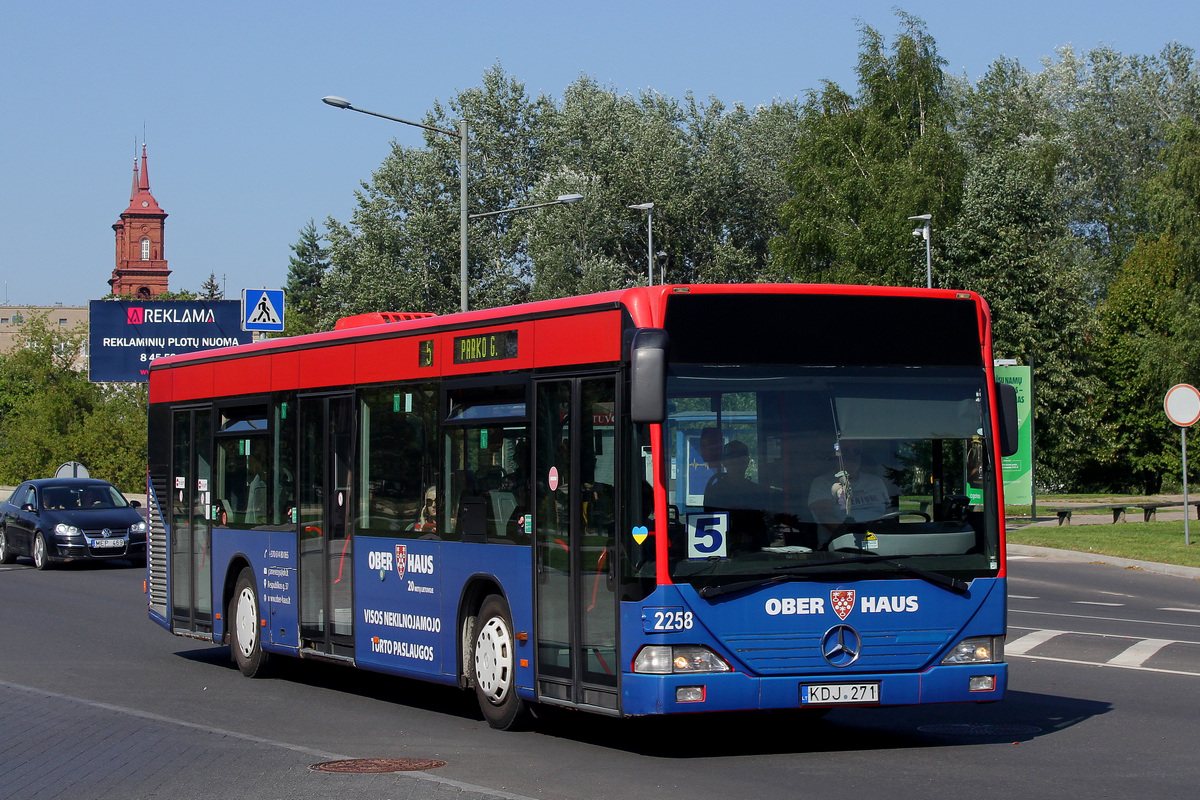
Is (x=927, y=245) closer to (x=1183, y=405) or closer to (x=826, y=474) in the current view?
(x=1183, y=405)

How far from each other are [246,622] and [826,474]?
6.93 m

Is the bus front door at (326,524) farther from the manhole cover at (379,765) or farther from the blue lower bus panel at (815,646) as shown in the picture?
the blue lower bus panel at (815,646)

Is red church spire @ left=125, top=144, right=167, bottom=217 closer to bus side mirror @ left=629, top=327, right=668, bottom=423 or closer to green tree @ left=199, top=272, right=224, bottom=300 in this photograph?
green tree @ left=199, top=272, right=224, bottom=300

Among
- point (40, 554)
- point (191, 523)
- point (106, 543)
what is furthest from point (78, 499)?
point (191, 523)

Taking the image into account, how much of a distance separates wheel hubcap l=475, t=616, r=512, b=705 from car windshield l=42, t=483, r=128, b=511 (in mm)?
20128

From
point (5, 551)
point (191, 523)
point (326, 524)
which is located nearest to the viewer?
point (326, 524)

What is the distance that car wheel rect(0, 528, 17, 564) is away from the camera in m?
29.8

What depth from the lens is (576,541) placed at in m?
9.15

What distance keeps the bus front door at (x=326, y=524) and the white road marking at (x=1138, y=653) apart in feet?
22.1

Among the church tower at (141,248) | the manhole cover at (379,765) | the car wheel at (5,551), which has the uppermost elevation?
the church tower at (141,248)

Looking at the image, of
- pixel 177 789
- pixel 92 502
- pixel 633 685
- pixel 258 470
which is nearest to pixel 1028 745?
pixel 633 685

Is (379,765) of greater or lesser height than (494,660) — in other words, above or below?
below

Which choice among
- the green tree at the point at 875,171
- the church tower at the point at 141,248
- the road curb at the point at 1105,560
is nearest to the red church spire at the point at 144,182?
the church tower at the point at 141,248

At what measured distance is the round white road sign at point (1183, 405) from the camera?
27422mm
